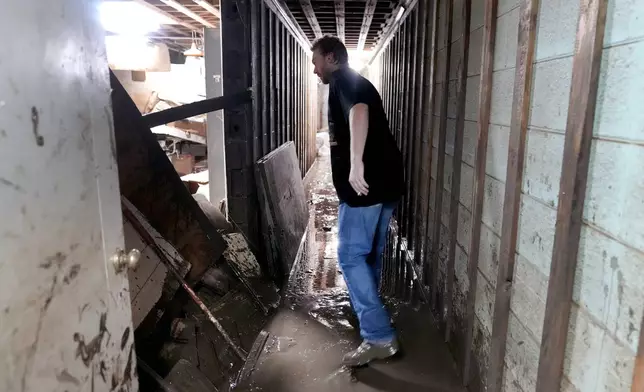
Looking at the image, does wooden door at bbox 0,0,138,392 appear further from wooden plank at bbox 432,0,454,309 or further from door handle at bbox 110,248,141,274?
wooden plank at bbox 432,0,454,309

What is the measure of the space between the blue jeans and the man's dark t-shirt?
80 millimetres

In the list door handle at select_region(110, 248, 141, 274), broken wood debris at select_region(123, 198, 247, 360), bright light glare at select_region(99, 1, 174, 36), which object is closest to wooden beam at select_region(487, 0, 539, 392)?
door handle at select_region(110, 248, 141, 274)

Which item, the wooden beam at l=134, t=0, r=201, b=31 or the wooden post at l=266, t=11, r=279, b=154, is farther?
the wooden beam at l=134, t=0, r=201, b=31

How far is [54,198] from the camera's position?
1.00m

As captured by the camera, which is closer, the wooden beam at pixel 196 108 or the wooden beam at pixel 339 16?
the wooden beam at pixel 196 108

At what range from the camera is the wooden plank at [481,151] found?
196cm

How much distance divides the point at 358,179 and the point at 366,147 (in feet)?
0.67

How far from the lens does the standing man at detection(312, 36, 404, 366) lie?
99.9 inches

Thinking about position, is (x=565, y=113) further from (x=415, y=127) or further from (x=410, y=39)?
(x=410, y=39)

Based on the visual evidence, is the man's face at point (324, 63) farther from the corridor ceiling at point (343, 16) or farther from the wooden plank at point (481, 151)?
the corridor ceiling at point (343, 16)

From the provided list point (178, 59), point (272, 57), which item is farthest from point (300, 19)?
point (178, 59)

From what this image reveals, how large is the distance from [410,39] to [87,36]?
358 centimetres

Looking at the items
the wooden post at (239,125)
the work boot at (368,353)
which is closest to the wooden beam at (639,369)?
the work boot at (368,353)

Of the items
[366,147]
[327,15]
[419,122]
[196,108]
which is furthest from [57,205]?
[327,15]
